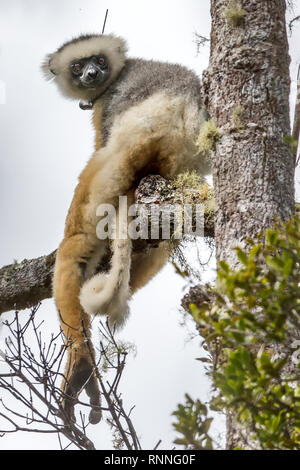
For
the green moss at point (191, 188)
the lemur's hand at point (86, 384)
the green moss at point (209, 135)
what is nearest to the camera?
the green moss at point (209, 135)

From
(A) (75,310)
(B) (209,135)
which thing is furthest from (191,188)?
(A) (75,310)

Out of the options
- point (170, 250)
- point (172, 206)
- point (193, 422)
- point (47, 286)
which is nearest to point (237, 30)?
point (172, 206)

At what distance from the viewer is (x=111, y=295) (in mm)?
4828

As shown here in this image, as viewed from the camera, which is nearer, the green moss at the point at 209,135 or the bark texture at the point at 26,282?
the green moss at the point at 209,135

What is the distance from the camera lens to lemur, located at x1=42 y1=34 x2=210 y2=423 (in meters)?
5.08

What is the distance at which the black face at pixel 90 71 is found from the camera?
647cm

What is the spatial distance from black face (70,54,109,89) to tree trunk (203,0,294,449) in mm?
2091

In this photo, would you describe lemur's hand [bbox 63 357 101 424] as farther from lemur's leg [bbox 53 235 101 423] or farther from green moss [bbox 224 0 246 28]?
green moss [bbox 224 0 246 28]

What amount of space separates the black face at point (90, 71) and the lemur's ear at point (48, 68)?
13.3 inches

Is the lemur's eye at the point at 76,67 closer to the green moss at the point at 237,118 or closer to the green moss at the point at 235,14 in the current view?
the green moss at the point at 235,14

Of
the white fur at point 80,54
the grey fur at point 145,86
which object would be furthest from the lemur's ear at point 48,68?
the grey fur at point 145,86

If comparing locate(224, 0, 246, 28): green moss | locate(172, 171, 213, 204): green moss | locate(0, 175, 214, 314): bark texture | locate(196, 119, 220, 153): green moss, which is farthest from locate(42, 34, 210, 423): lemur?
locate(224, 0, 246, 28): green moss
